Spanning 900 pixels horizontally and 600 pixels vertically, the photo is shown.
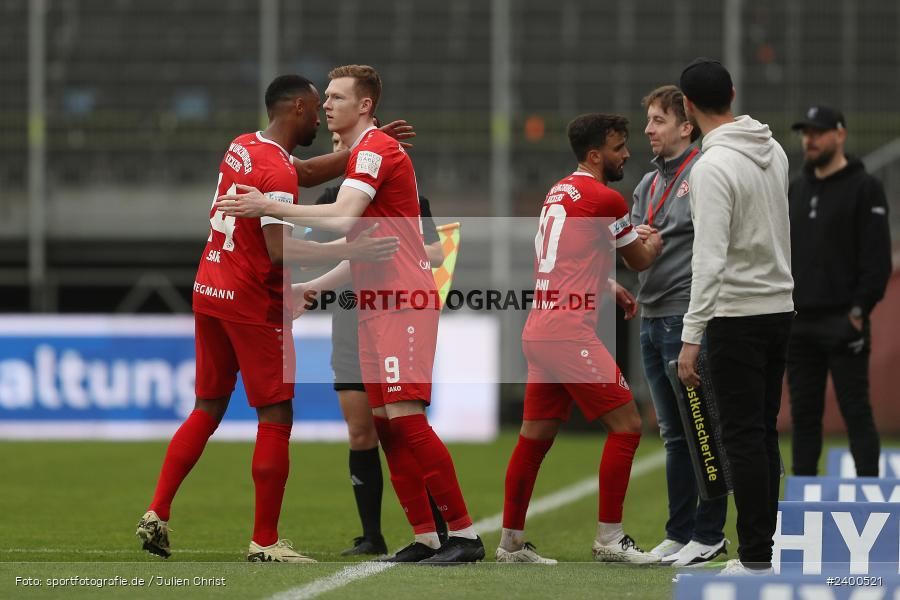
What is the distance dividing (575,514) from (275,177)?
3.30 m

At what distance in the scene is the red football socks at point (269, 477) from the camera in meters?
5.85

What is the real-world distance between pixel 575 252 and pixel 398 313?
0.81 m

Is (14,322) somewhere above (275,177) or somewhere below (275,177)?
below

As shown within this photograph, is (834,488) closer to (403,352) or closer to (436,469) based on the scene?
(436,469)

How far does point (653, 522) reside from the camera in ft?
25.8

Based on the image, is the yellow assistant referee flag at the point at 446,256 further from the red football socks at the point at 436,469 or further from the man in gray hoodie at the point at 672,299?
the red football socks at the point at 436,469

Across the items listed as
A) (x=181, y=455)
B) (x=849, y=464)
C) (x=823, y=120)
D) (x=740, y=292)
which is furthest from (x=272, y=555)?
(x=823, y=120)

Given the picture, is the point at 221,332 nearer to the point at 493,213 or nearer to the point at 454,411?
the point at 454,411

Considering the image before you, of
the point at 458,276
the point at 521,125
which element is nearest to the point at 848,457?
the point at 458,276

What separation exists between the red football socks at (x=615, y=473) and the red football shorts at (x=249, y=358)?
1371 millimetres

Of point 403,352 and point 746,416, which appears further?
point 403,352

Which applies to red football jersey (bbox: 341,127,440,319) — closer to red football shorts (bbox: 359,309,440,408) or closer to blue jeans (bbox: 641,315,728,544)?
red football shorts (bbox: 359,309,440,408)

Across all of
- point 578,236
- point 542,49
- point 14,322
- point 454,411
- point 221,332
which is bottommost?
point 454,411

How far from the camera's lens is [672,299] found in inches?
245
